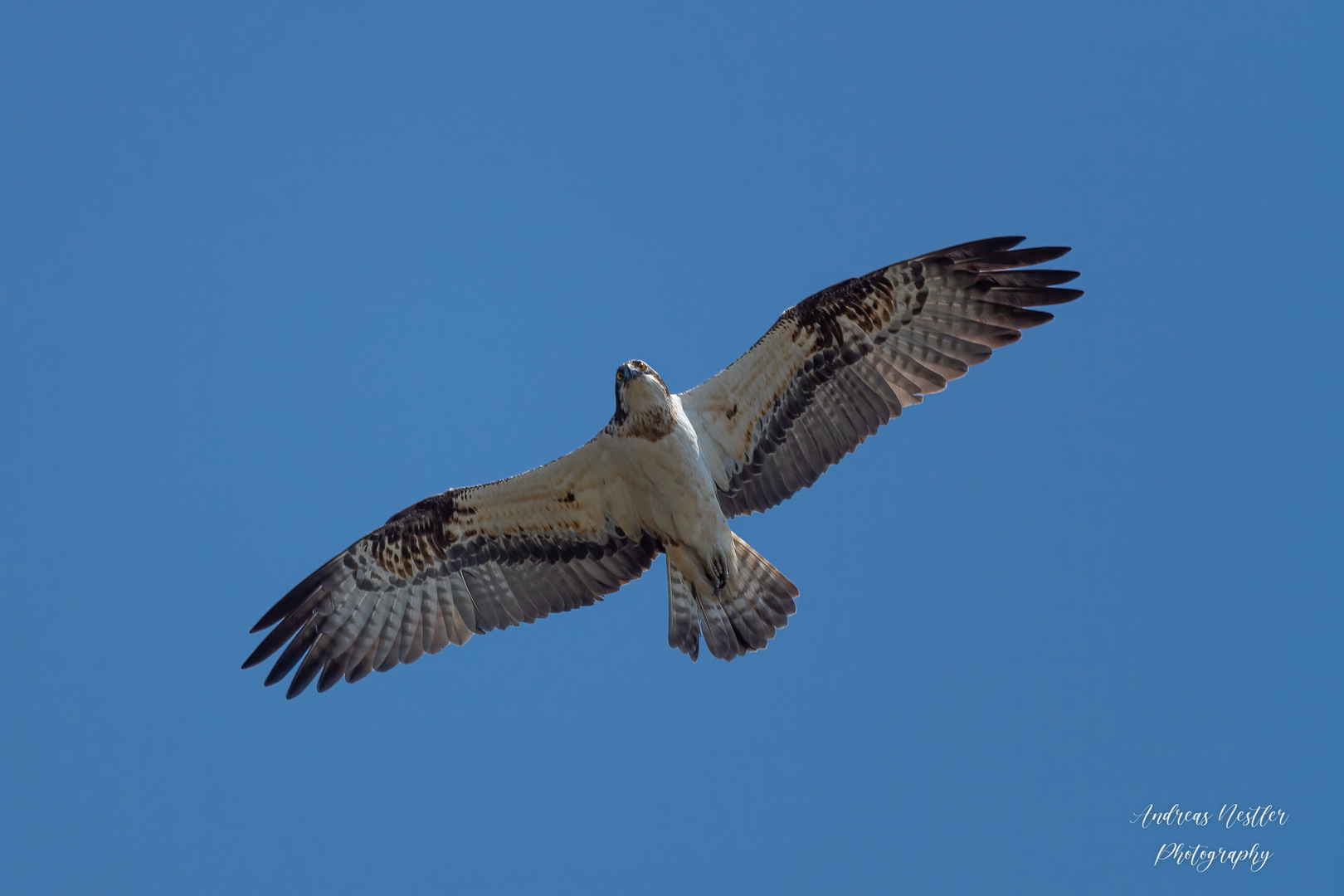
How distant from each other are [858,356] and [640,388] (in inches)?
73.9

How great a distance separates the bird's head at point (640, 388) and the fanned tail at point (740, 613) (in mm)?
1459

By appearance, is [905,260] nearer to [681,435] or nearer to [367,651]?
[681,435]

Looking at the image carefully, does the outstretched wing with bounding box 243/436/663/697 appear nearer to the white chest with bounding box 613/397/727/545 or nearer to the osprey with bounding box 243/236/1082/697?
the osprey with bounding box 243/236/1082/697

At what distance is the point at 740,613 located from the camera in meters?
9.51

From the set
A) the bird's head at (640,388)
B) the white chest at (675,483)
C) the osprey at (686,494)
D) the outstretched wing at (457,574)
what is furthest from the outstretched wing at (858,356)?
the outstretched wing at (457,574)

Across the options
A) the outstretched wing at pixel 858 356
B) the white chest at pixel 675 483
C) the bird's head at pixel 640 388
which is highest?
the outstretched wing at pixel 858 356

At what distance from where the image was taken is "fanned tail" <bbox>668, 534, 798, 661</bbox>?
946 centimetres

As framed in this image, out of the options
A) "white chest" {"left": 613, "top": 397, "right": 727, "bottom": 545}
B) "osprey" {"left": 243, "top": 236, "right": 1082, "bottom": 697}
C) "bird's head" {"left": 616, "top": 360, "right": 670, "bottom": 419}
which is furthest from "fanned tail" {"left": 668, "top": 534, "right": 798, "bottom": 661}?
"bird's head" {"left": 616, "top": 360, "right": 670, "bottom": 419}

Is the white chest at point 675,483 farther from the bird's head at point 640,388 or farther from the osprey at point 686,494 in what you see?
the bird's head at point 640,388

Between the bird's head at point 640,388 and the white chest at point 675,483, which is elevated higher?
the bird's head at point 640,388

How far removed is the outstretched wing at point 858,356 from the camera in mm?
9055

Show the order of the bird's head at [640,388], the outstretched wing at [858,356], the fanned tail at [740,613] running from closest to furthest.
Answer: the bird's head at [640,388] < the outstretched wing at [858,356] < the fanned tail at [740,613]

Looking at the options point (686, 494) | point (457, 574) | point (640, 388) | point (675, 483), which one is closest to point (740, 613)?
point (686, 494)

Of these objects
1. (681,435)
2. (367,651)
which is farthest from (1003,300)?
(367,651)
